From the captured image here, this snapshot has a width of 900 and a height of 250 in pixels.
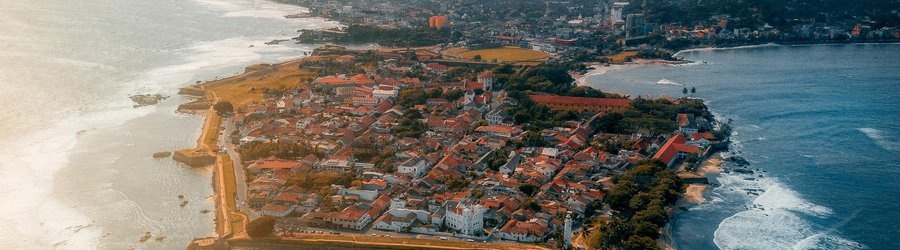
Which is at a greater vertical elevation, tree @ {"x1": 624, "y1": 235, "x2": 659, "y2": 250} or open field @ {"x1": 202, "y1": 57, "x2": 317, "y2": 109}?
tree @ {"x1": 624, "y1": 235, "x2": 659, "y2": 250}

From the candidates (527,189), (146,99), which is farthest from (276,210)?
(146,99)

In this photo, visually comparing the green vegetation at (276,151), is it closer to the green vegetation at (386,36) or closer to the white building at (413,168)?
the white building at (413,168)

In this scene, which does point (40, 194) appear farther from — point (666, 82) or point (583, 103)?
point (666, 82)

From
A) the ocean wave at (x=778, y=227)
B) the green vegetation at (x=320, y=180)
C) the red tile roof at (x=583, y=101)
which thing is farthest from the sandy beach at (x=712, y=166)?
the green vegetation at (x=320, y=180)

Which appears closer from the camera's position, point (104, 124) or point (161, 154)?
point (161, 154)

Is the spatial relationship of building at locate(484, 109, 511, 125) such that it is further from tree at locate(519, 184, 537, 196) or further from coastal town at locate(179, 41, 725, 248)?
tree at locate(519, 184, 537, 196)

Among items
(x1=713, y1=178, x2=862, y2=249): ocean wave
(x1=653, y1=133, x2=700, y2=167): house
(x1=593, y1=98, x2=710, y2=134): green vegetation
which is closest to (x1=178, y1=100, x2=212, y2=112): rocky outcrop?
(x1=593, y1=98, x2=710, y2=134): green vegetation
